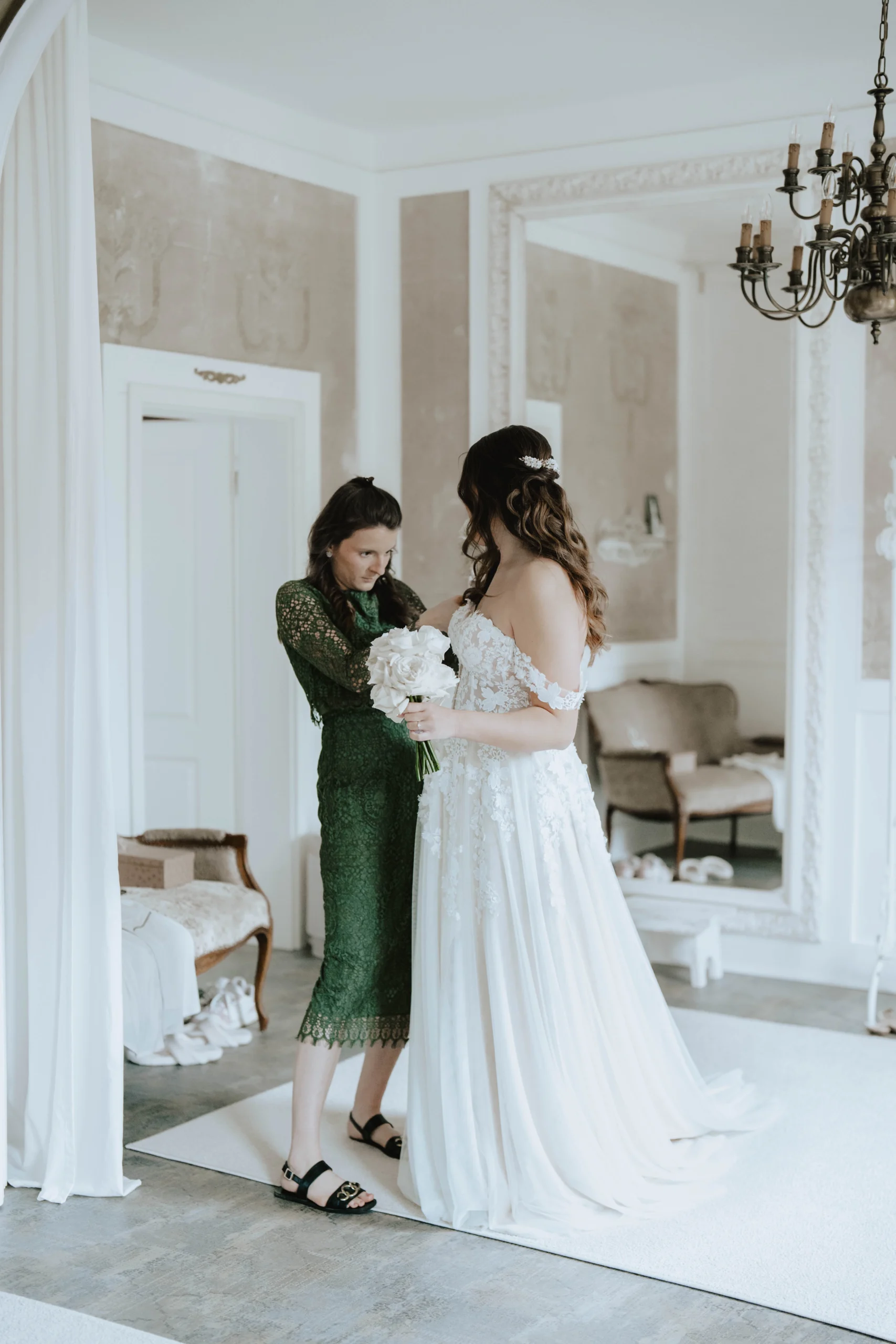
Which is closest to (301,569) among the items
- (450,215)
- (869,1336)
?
(450,215)

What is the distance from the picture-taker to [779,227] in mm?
7105

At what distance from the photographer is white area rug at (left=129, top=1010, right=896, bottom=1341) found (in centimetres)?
293

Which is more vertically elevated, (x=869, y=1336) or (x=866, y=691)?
(x=866, y=691)

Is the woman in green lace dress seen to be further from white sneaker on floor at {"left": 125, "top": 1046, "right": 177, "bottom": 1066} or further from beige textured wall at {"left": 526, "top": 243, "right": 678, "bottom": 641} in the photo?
beige textured wall at {"left": 526, "top": 243, "right": 678, "bottom": 641}

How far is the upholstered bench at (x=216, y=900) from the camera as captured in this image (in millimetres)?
4500

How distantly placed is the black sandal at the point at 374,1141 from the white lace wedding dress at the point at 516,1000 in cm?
24

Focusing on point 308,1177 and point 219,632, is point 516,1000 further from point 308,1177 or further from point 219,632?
point 219,632

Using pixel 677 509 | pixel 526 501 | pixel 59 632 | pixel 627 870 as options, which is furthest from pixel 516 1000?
pixel 677 509

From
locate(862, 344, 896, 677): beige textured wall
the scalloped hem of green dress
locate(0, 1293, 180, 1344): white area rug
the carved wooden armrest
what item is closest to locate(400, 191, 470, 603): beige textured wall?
the carved wooden armrest

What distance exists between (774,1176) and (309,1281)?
1198 millimetres

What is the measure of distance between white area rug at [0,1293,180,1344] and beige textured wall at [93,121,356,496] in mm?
3159

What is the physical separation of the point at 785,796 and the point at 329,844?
249cm

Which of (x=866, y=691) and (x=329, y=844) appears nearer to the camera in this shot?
(x=329, y=844)

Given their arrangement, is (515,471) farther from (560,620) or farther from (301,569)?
(301,569)
